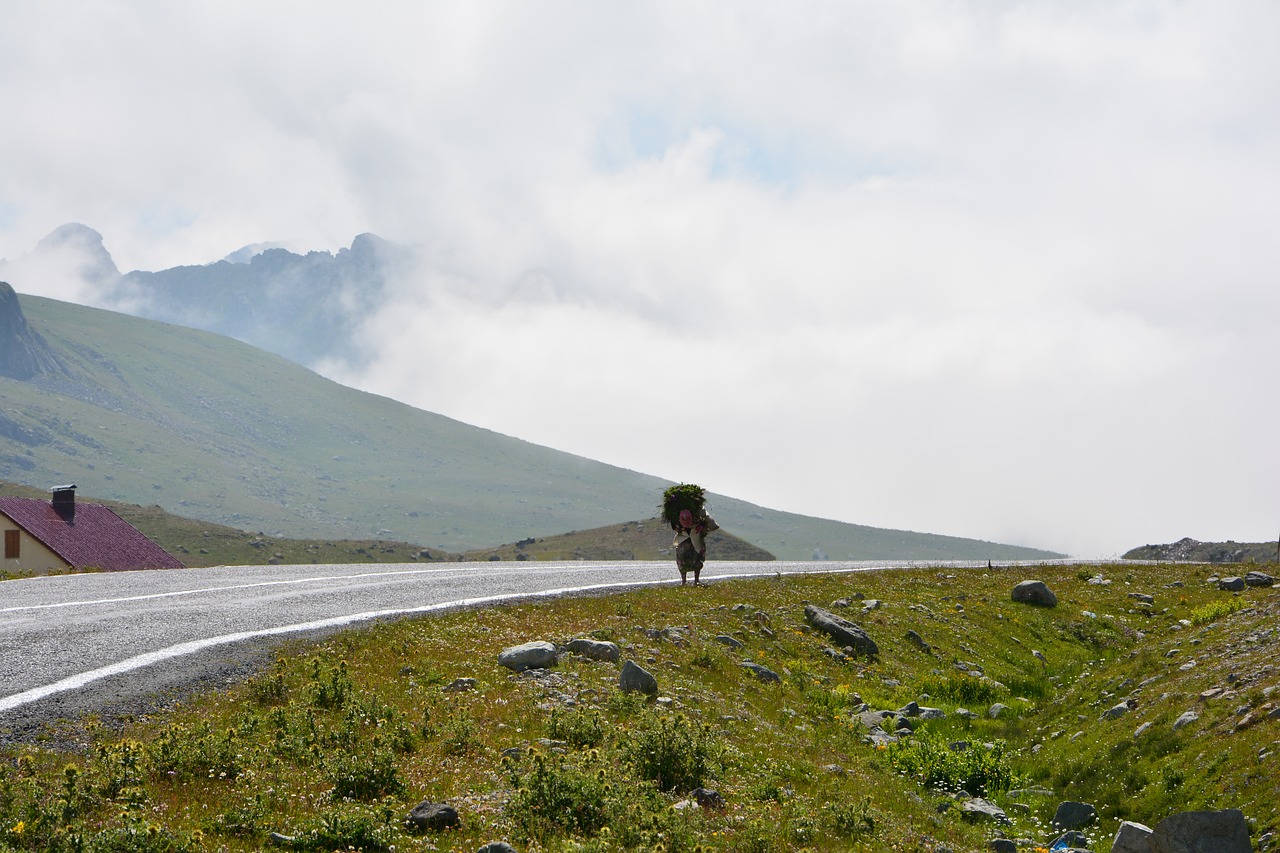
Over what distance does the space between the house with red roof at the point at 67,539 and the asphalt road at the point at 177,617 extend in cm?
5065

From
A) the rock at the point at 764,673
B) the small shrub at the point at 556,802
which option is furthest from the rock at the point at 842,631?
the small shrub at the point at 556,802

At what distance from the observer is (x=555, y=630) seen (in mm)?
20797

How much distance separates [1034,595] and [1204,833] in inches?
874

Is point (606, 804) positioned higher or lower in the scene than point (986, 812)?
higher

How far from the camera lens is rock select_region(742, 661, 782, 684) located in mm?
20781

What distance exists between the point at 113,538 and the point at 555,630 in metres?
78.1

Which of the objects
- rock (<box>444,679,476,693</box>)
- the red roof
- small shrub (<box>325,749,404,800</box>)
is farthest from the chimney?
small shrub (<box>325,749,404,800</box>)

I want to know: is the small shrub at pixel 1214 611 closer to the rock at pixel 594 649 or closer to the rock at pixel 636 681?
the rock at pixel 594 649

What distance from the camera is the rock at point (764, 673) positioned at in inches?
A: 818

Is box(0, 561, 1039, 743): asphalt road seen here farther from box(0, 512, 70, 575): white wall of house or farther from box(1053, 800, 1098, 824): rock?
box(0, 512, 70, 575): white wall of house

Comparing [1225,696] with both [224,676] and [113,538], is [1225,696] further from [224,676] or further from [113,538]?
[113,538]

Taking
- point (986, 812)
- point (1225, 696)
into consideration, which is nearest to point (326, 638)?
point (986, 812)

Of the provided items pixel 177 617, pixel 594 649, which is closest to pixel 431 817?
pixel 594 649

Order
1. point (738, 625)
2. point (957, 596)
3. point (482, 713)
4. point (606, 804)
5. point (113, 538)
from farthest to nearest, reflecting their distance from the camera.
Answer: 1. point (113, 538)
2. point (957, 596)
3. point (738, 625)
4. point (482, 713)
5. point (606, 804)
